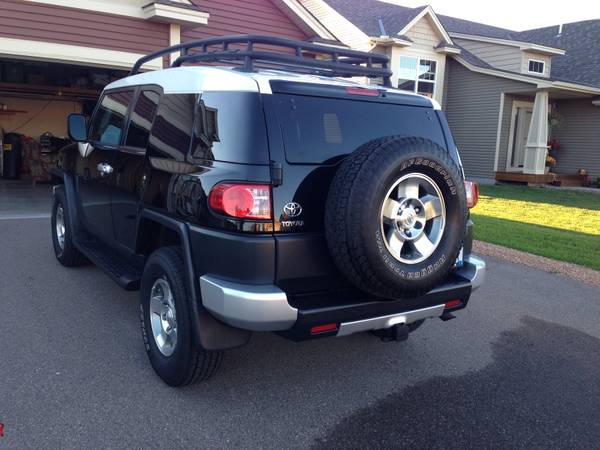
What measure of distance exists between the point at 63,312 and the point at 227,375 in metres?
1.93

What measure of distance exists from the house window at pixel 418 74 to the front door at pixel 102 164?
16188 millimetres

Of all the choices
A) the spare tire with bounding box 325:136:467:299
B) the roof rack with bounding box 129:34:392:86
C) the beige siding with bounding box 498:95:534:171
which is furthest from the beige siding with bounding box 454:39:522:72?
the spare tire with bounding box 325:136:467:299

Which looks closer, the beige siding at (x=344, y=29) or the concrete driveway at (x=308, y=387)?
the concrete driveway at (x=308, y=387)

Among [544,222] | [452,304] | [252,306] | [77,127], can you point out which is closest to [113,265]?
[77,127]

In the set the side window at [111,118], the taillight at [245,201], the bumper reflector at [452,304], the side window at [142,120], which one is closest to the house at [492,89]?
the side window at [111,118]

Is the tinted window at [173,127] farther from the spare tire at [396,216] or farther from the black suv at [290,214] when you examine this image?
the spare tire at [396,216]

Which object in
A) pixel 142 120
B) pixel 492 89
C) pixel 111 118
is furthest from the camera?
pixel 492 89

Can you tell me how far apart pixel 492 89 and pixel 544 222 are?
10757 millimetres

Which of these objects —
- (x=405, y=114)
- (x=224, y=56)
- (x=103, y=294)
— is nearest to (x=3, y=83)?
(x=103, y=294)

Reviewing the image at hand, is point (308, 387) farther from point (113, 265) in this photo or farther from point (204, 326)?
point (113, 265)

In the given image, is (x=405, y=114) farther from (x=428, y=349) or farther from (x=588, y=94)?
(x=588, y=94)

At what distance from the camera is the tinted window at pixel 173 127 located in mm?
3277

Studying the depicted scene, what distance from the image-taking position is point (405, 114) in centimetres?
354

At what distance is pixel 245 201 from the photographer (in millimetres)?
2826
